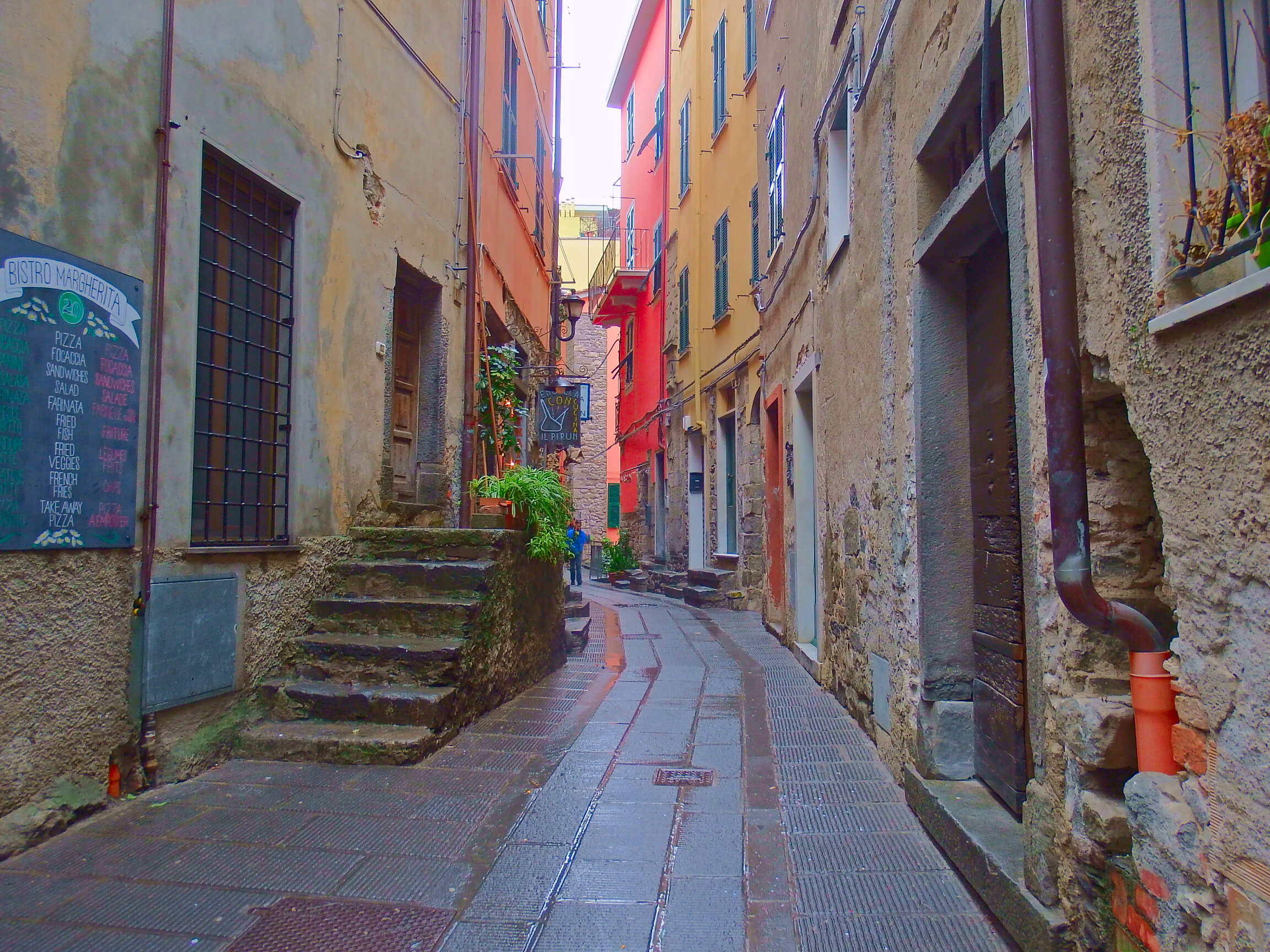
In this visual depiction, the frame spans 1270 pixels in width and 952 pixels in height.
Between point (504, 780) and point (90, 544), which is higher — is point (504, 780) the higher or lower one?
the lower one

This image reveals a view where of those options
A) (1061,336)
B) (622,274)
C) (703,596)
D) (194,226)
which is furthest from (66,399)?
(622,274)

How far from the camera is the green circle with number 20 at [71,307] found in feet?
11.2

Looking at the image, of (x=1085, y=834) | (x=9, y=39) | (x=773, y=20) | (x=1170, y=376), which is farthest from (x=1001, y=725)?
(x=773, y=20)

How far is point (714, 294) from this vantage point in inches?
536

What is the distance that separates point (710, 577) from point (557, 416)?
3211 mm

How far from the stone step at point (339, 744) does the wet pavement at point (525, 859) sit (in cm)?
8

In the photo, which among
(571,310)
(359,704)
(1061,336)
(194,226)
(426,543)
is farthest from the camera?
(571,310)

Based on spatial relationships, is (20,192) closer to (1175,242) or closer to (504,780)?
(504,780)

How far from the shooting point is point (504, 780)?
415 cm

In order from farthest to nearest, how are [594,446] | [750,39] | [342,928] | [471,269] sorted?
[594,446]
[750,39]
[471,269]
[342,928]

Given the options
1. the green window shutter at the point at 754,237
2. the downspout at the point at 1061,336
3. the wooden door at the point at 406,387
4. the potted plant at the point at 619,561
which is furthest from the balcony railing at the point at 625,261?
the downspout at the point at 1061,336

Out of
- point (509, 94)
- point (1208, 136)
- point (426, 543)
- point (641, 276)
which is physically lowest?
point (426, 543)

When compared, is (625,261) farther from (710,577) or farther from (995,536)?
(995,536)

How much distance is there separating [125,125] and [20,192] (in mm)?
694
